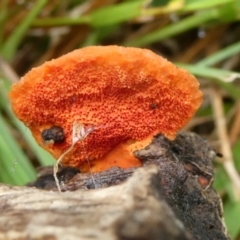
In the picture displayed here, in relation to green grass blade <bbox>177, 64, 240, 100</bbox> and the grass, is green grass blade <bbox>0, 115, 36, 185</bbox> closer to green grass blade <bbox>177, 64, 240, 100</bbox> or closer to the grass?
the grass

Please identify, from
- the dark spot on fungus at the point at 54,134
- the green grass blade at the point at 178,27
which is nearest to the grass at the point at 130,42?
the green grass blade at the point at 178,27

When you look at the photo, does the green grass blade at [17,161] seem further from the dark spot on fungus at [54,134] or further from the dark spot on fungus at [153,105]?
the dark spot on fungus at [153,105]

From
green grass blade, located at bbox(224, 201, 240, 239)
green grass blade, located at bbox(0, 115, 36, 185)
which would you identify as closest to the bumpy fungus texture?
green grass blade, located at bbox(0, 115, 36, 185)

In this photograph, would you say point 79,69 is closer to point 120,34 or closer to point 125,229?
point 125,229

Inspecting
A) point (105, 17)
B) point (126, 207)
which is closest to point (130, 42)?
point (105, 17)

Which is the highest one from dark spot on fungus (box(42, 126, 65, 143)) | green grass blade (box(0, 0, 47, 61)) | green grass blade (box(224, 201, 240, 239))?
green grass blade (box(0, 0, 47, 61))

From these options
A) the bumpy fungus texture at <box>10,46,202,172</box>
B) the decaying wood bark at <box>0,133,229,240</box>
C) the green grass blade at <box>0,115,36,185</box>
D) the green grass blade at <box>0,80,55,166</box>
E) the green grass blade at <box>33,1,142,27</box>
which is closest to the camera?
the decaying wood bark at <box>0,133,229,240</box>

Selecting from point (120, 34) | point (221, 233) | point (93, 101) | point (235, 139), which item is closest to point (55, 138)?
point (93, 101)

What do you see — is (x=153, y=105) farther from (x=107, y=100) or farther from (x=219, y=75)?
(x=219, y=75)
